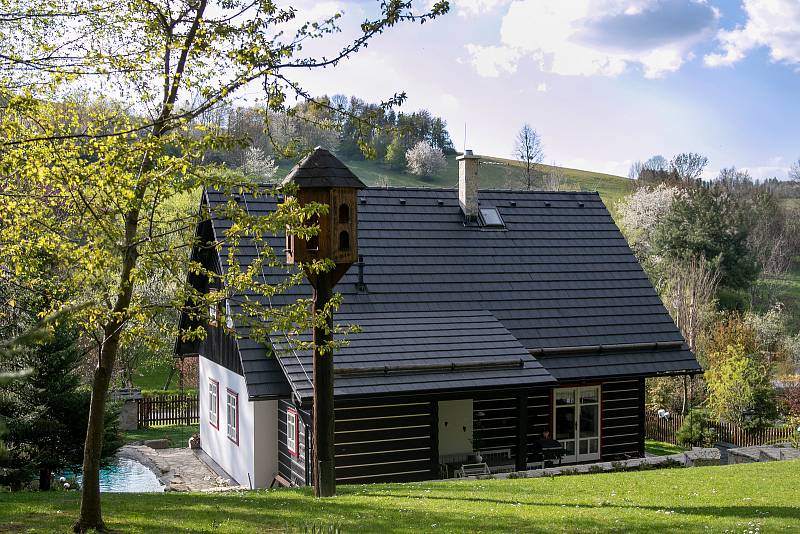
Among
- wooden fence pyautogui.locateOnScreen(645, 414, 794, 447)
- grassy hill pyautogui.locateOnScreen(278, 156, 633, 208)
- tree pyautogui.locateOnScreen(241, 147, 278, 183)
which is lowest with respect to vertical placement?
wooden fence pyautogui.locateOnScreen(645, 414, 794, 447)

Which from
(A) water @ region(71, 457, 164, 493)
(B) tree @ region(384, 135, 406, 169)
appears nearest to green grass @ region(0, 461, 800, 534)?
(A) water @ region(71, 457, 164, 493)

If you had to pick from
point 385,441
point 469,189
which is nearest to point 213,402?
point 385,441

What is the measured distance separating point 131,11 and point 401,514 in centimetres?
Answer: 689

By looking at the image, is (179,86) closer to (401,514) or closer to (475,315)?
(401,514)

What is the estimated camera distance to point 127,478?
63.4 ft

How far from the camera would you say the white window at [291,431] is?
15.5 metres

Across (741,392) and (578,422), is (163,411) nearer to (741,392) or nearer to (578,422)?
(578,422)

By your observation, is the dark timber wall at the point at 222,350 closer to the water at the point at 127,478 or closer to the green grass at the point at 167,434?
the water at the point at 127,478

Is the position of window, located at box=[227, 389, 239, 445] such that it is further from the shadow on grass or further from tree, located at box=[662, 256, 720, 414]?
tree, located at box=[662, 256, 720, 414]

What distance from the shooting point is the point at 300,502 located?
11031mm

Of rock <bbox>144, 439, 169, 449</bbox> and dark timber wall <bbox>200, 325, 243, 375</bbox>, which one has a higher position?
dark timber wall <bbox>200, 325, 243, 375</bbox>

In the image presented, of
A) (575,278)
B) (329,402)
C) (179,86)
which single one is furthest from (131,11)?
(575,278)

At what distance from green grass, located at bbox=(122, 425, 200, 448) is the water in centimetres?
254

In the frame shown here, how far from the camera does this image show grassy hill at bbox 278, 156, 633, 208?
76.4 metres
